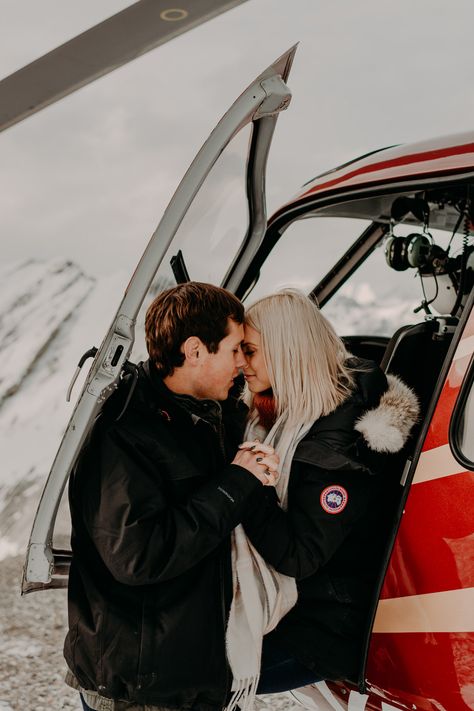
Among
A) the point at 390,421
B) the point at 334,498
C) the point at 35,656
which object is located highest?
the point at 390,421

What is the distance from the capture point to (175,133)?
1426 cm

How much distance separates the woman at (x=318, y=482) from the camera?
1.88 metres

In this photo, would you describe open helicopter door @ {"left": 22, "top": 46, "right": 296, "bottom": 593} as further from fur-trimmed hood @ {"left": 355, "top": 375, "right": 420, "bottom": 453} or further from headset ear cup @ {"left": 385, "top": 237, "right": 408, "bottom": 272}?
headset ear cup @ {"left": 385, "top": 237, "right": 408, "bottom": 272}

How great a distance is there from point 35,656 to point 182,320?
→ 2.73m

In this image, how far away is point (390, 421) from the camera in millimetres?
1938

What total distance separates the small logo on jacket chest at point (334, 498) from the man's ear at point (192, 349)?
0.46m

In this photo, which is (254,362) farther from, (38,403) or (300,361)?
(38,403)

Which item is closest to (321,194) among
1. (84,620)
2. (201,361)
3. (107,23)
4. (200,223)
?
(200,223)

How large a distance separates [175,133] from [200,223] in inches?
496

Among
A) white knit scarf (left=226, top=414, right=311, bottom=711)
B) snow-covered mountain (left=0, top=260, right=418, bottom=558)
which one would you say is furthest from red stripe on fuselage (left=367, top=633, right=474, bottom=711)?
snow-covered mountain (left=0, top=260, right=418, bottom=558)

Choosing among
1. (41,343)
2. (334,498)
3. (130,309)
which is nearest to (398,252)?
(334,498)

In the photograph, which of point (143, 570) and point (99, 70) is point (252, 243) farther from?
point (99, 70)

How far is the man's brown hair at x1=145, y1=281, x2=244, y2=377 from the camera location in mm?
1922

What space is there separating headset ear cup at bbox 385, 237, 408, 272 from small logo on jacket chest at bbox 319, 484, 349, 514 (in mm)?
1265
